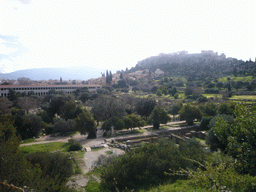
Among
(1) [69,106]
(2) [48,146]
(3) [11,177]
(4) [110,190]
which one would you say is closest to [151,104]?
(1) [69,106]

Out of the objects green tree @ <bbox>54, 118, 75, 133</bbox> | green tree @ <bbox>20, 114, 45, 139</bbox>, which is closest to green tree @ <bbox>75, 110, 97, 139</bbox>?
green tree @ <bbox>54, 118, 75, 133</bbox>

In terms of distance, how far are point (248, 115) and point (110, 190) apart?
8055 millimetres

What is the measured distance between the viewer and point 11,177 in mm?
6652

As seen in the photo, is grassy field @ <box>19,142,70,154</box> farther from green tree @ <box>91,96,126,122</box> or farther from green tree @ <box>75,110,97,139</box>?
green tree @ <box>91,96,126,122</box>

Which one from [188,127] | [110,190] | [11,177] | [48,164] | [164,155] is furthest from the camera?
[188,127]

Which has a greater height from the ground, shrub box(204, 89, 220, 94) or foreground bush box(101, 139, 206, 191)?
shrub box(204, 89, 220, 94)

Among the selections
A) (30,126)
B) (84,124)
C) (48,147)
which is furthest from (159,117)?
(30,126)

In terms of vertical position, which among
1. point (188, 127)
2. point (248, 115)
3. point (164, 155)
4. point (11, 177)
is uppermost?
point (248, 115)

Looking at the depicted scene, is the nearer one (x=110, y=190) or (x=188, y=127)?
(x=110, y=190)

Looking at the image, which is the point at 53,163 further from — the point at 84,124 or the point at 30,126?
the point at 30,126

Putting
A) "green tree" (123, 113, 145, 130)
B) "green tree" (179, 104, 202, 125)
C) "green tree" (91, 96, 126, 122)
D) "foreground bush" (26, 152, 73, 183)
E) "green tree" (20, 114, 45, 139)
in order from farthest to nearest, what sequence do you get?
1. "green tree" (179, 104, 202, 125)
2. "green tree" (91, 96, 126, 122)
3. "green tree" (123, 113, 145, 130)
4. "green tree" (20, 114, 45, 139)
5. "foreground bush" (26, 152, 73, 183)

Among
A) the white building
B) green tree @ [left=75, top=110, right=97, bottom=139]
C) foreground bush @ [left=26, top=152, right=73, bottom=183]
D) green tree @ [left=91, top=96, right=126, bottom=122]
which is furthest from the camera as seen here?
the white building

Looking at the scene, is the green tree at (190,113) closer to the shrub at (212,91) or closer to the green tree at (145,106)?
the green tree at (145,106)

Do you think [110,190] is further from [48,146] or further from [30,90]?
[30,90]
